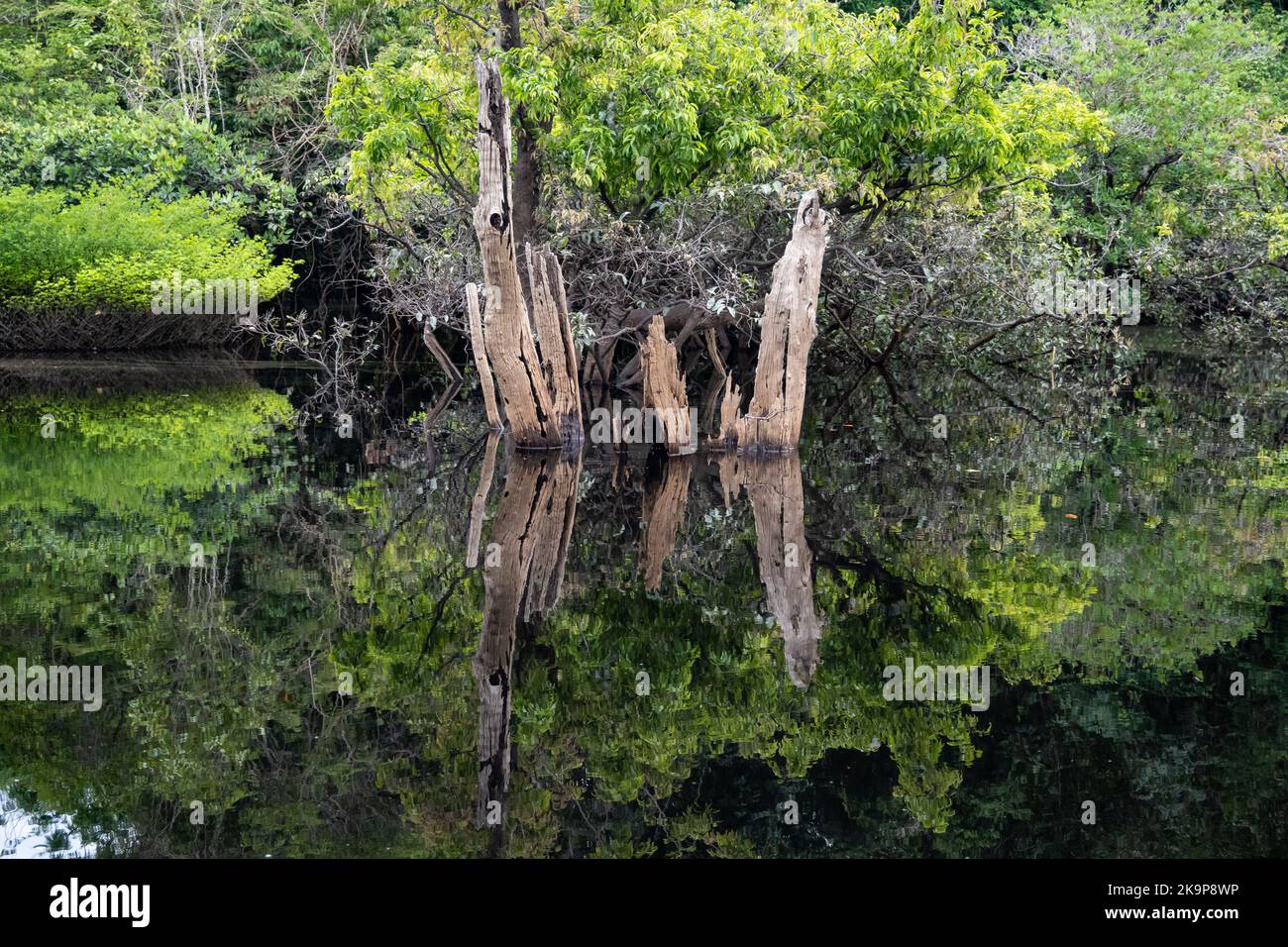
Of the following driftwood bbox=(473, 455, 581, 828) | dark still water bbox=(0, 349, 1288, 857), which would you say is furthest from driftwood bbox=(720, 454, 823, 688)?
driftwood bbox=(473, 455, 581, 828)

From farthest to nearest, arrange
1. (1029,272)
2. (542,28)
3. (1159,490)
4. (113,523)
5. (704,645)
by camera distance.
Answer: (1029,272) < (542,28) < (1159,490) < (113,523) < (704,645)

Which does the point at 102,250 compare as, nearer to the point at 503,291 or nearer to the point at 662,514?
the point at 503,291

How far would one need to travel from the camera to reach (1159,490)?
1174 cm

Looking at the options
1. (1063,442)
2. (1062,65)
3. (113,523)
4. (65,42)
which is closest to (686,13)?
(1063,442)

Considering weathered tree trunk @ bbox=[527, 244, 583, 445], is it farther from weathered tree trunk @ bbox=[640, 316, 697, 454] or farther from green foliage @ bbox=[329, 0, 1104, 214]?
green foliage @ bbox=[329, 0, 1104, 214]

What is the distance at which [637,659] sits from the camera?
6.52 meters

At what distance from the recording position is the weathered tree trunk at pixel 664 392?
13.7m

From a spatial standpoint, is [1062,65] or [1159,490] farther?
[1062,65]

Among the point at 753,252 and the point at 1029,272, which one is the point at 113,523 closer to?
the point at 753,252

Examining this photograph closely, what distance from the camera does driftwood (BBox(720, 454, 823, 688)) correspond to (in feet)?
22.2

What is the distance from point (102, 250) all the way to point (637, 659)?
817 inches

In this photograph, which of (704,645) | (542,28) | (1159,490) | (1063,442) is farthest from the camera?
(1063,442)
